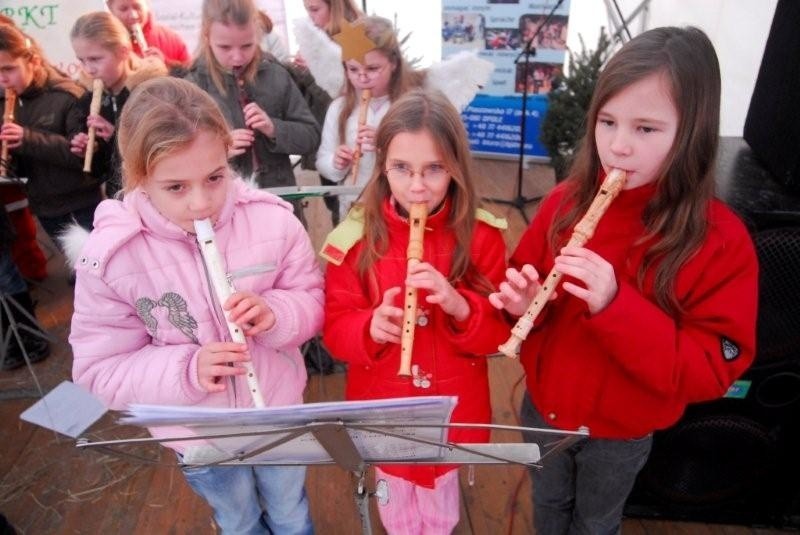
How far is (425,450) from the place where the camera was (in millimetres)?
A: 1108

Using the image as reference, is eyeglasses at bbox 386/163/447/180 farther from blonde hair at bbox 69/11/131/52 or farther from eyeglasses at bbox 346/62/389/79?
blonde hair at bbox 69/11/131/52

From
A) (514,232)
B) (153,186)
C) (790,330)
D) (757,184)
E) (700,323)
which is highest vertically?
(153,186)

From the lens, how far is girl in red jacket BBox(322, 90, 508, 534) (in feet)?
4.31

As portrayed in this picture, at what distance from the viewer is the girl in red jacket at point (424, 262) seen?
131 centimetres

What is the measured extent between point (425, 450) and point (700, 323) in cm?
62

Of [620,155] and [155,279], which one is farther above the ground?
[620,155]

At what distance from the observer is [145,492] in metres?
2.22

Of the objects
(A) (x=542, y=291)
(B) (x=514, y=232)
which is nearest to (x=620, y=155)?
(A) (x=542, y=291)

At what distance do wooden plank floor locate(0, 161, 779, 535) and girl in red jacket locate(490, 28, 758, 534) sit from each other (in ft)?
2.60

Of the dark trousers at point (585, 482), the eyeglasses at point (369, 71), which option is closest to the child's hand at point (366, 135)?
the eyeglasses at point (369, 71)

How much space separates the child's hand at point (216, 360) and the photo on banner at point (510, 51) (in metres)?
3.80

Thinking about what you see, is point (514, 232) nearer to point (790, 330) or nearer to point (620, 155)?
point (790, 330)

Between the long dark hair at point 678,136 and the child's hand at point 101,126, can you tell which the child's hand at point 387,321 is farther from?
the child's hand at point 101,126

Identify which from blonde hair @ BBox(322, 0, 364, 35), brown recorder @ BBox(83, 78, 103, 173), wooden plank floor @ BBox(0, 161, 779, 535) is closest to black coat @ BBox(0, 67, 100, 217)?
brown recorder @ BBox(83, 78, 103, 173)
